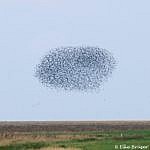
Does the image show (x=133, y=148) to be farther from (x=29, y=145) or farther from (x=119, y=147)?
(x=29, y=145)

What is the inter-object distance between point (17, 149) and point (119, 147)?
770 cm

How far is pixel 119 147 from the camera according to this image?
35.8 meters

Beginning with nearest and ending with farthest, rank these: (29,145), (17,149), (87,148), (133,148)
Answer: (133,148) → (87,148) → (17,149) → (29,145)

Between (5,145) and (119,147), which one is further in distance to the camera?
(5,145)

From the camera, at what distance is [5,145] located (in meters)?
43.4

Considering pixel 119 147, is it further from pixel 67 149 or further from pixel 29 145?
pixel 29 145

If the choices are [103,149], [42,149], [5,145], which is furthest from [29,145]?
[103,149]

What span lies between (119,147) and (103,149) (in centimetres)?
108

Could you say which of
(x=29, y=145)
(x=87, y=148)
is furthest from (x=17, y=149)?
(x=87, y=148)

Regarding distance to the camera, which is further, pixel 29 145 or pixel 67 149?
pixel 29 145

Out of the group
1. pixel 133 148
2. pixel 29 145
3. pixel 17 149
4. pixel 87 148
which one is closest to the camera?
pixel 133 148

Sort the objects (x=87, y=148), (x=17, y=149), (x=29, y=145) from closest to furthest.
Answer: (x=87, y=148)
(x=17, y=149)
(x=29, y=145)

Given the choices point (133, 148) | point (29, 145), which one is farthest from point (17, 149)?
point (133, 148)

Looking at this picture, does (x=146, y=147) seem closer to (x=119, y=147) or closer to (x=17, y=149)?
(x=119, y=147)
